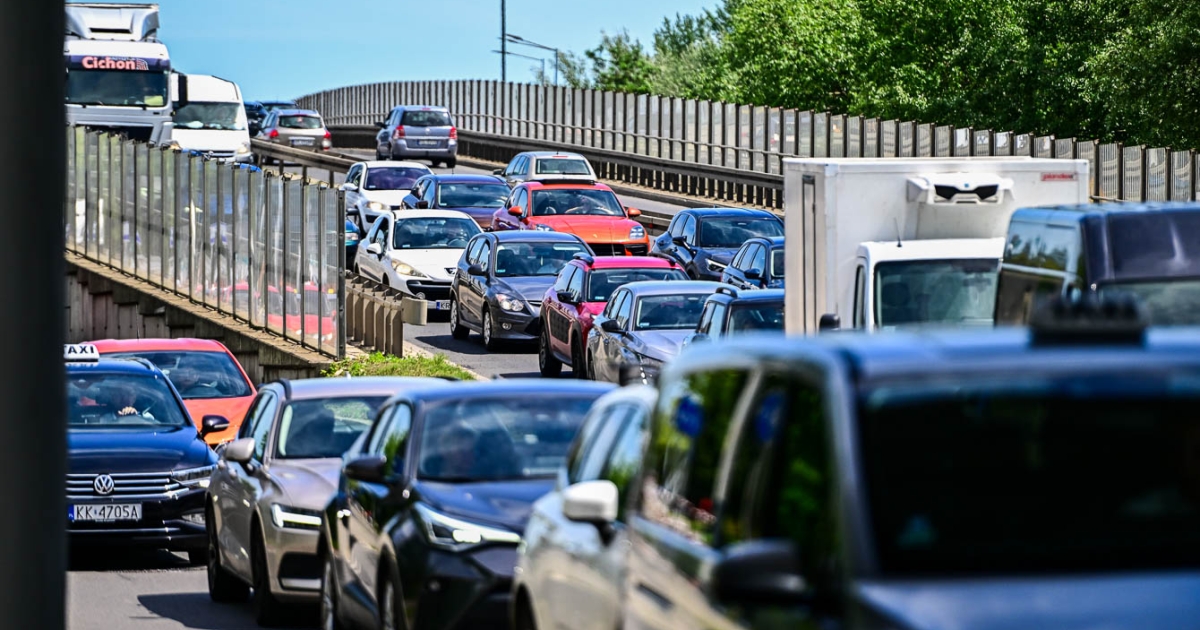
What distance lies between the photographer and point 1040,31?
6919 centimetres

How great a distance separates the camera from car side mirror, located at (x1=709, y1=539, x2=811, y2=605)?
489 cm

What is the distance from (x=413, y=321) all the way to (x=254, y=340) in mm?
4552

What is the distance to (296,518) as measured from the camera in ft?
42.6

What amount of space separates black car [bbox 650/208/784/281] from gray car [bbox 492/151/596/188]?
1549 centimetres

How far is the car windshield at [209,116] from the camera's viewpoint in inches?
2094

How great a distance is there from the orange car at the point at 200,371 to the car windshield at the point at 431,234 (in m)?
11.3

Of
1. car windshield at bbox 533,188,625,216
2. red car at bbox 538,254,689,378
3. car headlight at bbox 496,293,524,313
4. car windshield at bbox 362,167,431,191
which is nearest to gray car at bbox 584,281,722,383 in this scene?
red car at bbox 538,254,689,378

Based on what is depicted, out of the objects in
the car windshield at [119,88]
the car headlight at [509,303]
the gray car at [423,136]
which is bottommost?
the car headlight at [509,303]

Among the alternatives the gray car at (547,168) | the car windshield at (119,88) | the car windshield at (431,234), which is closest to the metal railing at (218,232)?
the car windshield at (431,234)

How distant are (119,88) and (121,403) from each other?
94.9ft

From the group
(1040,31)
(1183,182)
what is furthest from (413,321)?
(1040,31)

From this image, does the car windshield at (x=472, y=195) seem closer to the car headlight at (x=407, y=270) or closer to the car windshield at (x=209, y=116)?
the car headlight at (x=407, y=270)

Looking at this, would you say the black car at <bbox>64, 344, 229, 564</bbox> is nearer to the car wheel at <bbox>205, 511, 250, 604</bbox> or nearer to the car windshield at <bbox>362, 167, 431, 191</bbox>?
the car wheel at <bbox>205, 511, 250, 604</bbox>

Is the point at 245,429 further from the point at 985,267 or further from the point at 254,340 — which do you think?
the point at 254,340
